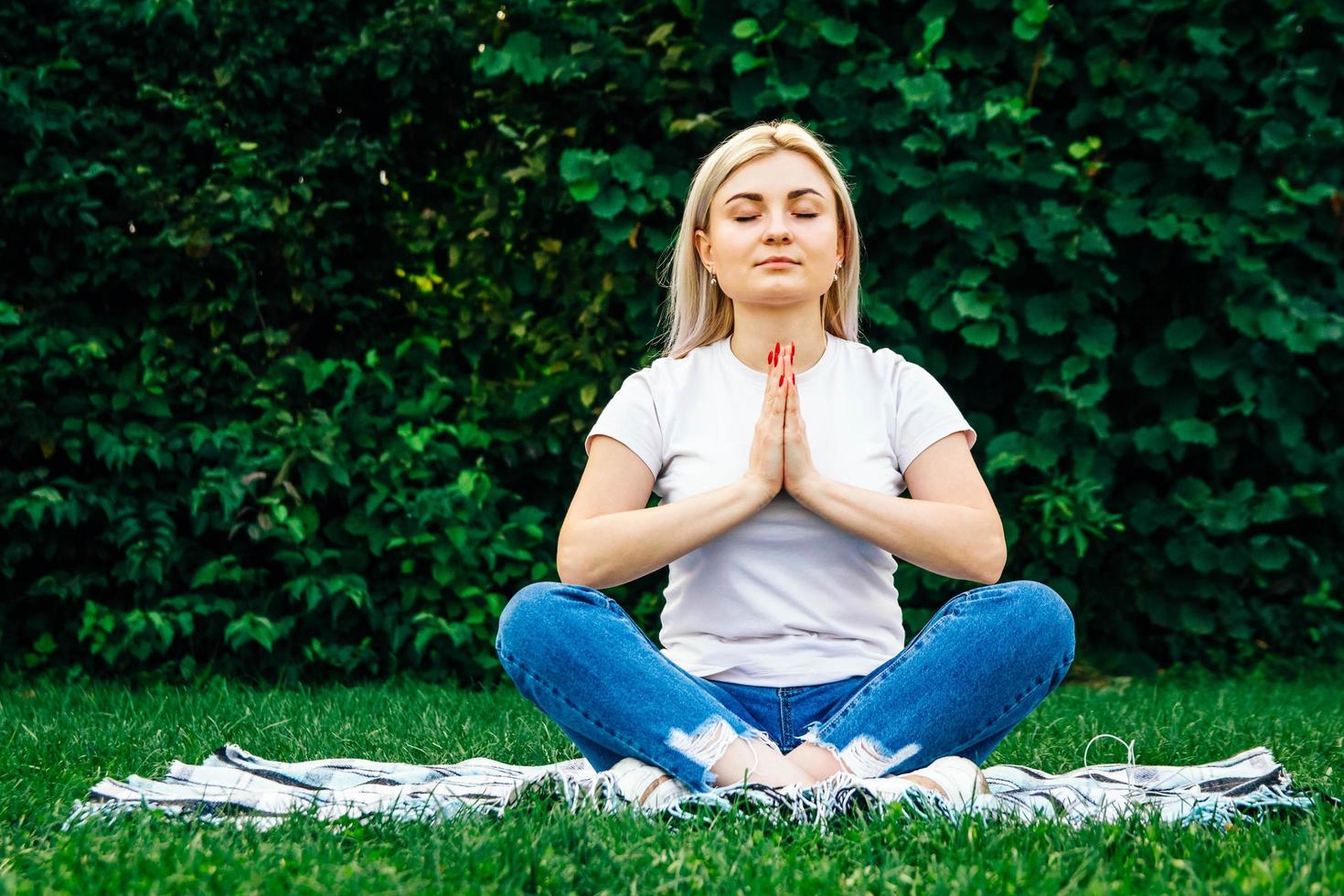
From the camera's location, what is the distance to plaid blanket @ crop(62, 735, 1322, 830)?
6.70ft

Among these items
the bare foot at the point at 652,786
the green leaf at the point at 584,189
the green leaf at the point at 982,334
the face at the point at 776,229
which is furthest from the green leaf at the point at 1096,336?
the bare foot at the point at 652,786

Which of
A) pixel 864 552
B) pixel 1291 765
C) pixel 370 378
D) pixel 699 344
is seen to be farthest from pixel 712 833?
pixel 370 378

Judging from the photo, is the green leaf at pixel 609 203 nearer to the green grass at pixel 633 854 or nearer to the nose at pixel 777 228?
the nose at pixel 777 228

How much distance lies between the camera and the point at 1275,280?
4.40m

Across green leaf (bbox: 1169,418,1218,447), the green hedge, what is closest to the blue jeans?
the green hedge

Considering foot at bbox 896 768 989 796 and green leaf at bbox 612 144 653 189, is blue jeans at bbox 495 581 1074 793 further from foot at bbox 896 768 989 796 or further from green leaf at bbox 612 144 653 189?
green leaf at bbox 612 144 653 189

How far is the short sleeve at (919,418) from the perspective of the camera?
248 centimetres

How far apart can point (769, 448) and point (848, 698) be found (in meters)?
0.47

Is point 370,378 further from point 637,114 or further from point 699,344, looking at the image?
point 699,344

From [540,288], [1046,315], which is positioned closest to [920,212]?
[1046,315]

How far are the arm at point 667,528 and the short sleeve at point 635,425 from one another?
0.55 ft

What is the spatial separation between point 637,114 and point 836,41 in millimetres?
713

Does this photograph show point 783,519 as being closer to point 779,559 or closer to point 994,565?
point 779,559

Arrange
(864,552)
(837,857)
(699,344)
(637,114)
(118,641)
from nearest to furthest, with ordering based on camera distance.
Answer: (837,857), (864,552), (699,344), (118,641), (637,114)
